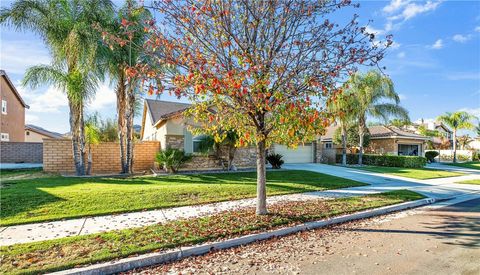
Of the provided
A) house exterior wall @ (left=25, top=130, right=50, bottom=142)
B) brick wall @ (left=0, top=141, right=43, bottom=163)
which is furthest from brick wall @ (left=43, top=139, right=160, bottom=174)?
house exterior wall @ (left=25, top=130, right=50, bottom=142)

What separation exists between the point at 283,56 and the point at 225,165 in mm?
11547

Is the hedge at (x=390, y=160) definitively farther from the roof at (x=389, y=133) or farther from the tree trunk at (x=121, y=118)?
the tree trunk at (x=121, y=118)

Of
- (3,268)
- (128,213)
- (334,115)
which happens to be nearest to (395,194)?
(334,115)

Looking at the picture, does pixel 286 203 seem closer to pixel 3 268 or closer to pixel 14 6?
pixel 3 268

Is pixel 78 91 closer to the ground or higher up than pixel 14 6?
closer to the ground

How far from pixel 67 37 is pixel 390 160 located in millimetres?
24548

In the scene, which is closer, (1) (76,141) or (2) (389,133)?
(1) (76,141)

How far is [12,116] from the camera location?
25.8 meters

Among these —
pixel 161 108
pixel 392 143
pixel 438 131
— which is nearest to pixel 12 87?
pixel 161 108

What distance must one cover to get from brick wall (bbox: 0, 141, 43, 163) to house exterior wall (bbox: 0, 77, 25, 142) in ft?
20.3

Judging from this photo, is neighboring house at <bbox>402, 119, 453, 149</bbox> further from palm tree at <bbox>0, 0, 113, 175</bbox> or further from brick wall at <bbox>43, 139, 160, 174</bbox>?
palm tree at <bbox>0, 0, 113, 175</bbox>

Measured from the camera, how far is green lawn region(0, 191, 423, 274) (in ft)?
14.2

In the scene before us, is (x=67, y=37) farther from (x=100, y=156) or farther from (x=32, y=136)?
(x=32, y=136)

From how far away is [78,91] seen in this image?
41.0ft
